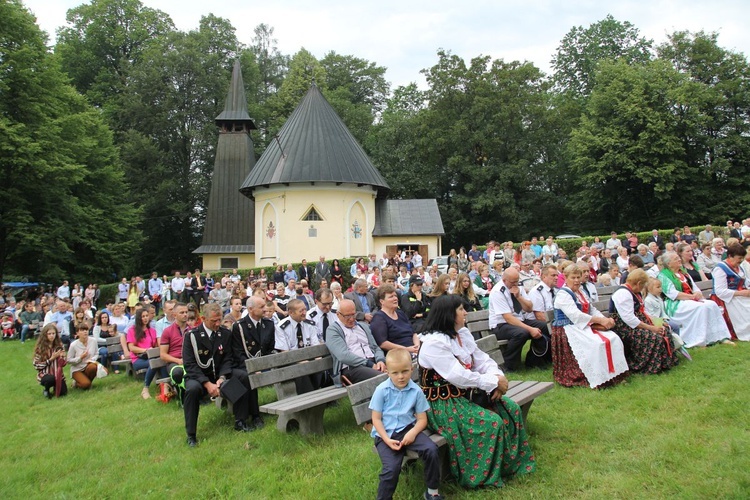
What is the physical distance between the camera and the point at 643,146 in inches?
1300

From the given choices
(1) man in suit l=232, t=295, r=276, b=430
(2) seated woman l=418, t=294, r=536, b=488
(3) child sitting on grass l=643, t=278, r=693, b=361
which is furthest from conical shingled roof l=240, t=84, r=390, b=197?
(2) seated woman l=418, t=294, r=536, b=488

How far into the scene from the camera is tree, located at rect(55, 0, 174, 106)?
42531 millimetres

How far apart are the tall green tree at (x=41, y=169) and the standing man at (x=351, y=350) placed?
76.5ft

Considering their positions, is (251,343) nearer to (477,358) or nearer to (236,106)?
(477,358)

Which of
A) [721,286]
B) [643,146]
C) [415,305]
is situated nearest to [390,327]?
[415,305]

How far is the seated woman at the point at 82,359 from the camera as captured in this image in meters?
9.26

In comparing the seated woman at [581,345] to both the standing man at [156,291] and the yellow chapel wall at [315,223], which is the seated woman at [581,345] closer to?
the standing man at [156,291]

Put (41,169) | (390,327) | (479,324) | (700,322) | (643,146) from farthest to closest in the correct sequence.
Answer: (643,146), (41,169), (479,324), (700,322), (390,327)

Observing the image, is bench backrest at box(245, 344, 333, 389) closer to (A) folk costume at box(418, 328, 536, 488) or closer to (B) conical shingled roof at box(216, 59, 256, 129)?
(A) folk costume at box(418, 328, 536, 488)

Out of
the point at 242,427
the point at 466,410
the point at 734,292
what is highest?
the point at 734,292

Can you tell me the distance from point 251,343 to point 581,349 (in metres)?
3.97

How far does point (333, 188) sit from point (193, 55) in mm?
18550

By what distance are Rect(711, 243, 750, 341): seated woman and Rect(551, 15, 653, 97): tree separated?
131 ft

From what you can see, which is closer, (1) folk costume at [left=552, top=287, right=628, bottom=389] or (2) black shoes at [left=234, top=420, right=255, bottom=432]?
(2) black shoes at [left=234, top=420, right=255, bottom=432]
